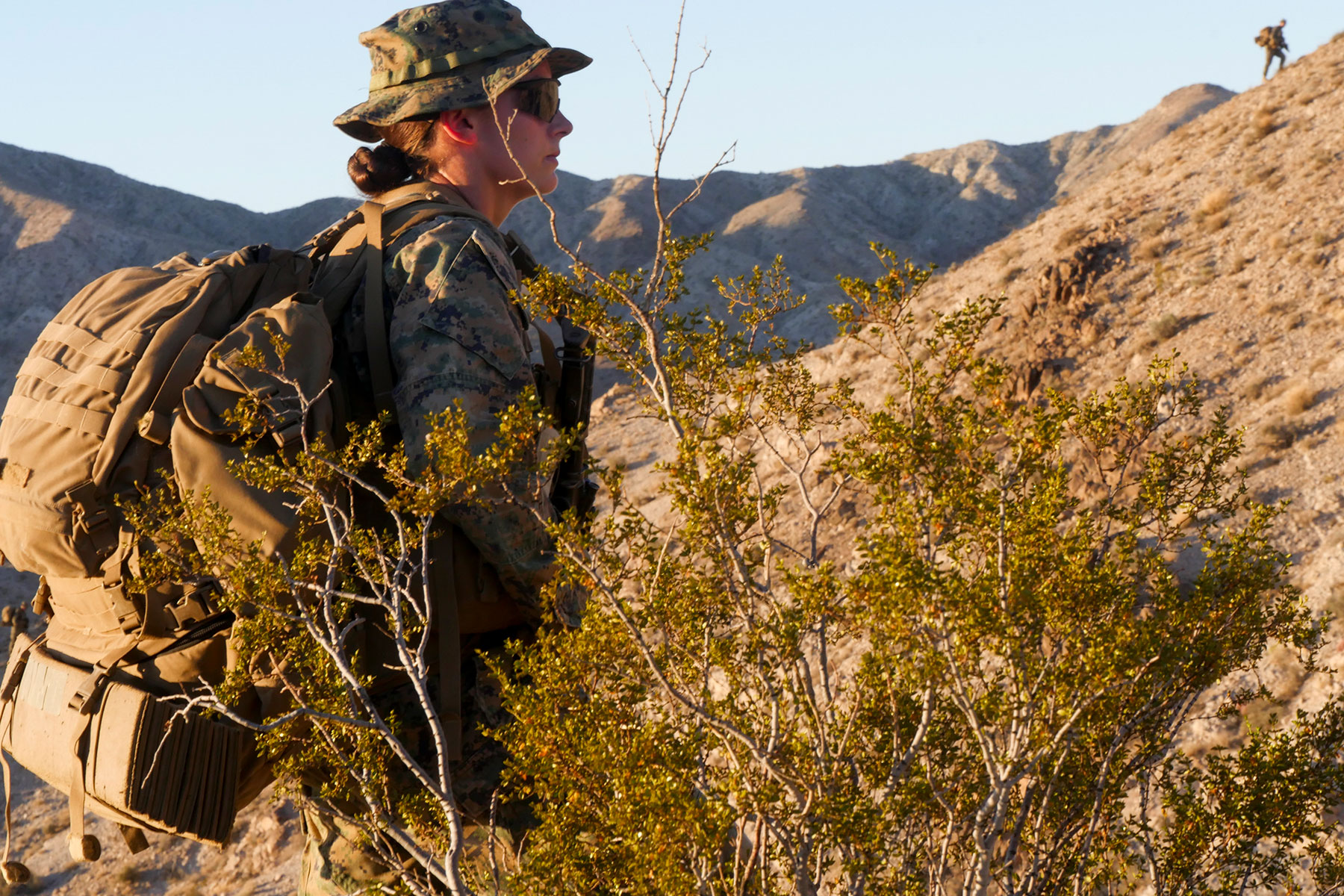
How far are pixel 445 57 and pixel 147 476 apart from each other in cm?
134

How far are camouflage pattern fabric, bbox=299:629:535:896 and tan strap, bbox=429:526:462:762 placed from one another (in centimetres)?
15

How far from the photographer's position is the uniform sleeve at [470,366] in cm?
235

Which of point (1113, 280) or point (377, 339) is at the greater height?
point (1113, 280)

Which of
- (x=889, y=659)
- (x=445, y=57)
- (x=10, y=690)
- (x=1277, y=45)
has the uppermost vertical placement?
(x=1277, y=45)

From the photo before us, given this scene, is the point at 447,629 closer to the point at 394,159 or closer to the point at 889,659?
the point at 889,659

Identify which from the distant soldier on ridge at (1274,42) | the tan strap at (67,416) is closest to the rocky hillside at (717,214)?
the distant soldier on ridge at (1274,42)

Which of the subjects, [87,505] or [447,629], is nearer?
[87,505]

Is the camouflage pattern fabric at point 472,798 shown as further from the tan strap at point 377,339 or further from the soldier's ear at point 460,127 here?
the soldier's ear at point 460,127

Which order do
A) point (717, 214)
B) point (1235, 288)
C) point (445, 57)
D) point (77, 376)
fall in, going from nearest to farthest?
point (77, 376) < point (445, 57) < point (1235, 288) < point (717, 214)

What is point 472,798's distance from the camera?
2695mm

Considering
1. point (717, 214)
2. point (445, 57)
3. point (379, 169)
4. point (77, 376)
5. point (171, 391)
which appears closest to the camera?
point (171, 391)

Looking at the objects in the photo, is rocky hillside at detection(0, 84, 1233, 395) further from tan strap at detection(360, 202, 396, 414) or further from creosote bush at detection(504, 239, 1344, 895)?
tan strap at detection(360, 202, 396, 414)

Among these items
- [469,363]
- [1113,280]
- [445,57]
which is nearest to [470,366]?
[469,363]

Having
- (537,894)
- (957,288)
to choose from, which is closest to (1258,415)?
(957,288)
